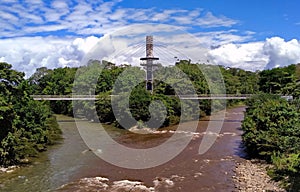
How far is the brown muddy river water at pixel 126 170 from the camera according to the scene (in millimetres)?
17359

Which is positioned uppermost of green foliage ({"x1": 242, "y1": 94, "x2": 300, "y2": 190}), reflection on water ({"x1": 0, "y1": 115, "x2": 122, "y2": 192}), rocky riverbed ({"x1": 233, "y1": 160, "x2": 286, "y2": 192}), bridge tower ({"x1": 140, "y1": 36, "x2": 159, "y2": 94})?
bridge tower ({"x1": 140, "y1": 36, "x2": 159, "y2": 94})

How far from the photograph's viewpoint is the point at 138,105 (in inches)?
1491

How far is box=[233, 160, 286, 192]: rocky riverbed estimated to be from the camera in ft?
54.5

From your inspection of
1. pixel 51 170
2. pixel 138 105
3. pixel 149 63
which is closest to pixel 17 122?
pixel 51 170

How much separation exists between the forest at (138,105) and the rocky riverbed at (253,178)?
770mm

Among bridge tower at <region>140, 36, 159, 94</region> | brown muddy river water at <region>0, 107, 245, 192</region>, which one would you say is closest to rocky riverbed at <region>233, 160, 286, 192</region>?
brown muddy river water at <region>0, 107, 245, 192</region>

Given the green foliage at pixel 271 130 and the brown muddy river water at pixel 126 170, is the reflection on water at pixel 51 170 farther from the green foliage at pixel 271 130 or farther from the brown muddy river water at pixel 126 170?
the green foliage at pixel 271 130

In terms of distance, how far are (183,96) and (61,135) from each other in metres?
16.6

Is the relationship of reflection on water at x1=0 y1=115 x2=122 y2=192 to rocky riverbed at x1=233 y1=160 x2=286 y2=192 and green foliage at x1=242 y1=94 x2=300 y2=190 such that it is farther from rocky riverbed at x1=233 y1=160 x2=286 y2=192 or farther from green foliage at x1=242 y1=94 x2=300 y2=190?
green foliage at x1=242 y1=94 x2=300 y2=190

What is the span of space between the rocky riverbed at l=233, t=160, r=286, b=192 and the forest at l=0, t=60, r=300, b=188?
770 mm

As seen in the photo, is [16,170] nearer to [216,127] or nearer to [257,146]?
[257,146]

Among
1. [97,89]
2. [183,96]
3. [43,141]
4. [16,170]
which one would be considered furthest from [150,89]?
[16,170]

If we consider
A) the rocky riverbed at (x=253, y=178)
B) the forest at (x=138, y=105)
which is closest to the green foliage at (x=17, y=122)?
the forest at (x=138, y=105)

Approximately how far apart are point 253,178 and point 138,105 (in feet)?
69.0
